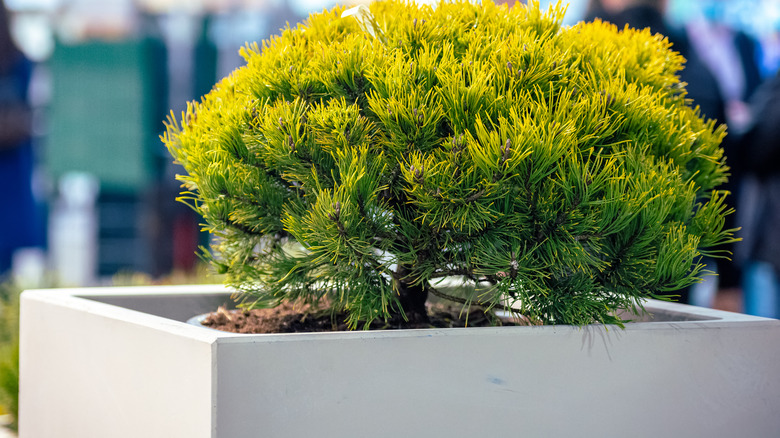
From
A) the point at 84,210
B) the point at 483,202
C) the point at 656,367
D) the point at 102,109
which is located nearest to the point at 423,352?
the point at 483,202

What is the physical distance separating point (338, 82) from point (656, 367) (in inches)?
27.3

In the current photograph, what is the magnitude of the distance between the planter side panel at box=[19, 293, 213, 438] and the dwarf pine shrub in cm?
24

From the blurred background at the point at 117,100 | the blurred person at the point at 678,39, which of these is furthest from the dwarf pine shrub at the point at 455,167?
the blurred background at the point at 117,100

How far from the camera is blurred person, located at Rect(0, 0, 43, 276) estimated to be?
373 cm

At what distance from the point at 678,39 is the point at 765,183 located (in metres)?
0.62

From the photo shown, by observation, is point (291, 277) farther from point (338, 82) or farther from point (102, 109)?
point (102, 109)

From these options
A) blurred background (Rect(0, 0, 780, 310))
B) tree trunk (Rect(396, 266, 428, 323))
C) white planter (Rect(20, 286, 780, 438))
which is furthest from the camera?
blurred background (Rect(0, 0, 780, 310))

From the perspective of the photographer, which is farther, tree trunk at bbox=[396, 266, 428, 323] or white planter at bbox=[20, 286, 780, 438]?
tree trunk at bbox=[396, 266, 428, 323]

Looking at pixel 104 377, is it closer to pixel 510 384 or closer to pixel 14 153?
pixel 510 384

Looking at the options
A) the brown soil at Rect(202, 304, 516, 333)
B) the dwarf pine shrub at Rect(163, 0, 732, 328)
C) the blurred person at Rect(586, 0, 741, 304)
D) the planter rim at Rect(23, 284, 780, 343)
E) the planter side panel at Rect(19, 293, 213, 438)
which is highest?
the blurred person at Rect(586, 0, 741, 304)

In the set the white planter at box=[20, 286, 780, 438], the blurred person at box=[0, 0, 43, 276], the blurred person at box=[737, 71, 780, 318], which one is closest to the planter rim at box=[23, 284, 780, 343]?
the white planter at box=[20, 286, 780, 438]

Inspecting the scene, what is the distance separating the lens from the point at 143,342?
3.54ft

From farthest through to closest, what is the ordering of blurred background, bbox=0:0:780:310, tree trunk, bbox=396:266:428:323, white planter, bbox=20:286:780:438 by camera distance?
1. blurred background, bbox=0:0:780:310
2. tree trunk, bbox=396:266:428:323
3. white planter, bbox=20:286:780:438

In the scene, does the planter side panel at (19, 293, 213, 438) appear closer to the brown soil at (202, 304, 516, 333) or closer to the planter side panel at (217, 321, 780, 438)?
the planter side panel at (217, 321, 780, 438)
